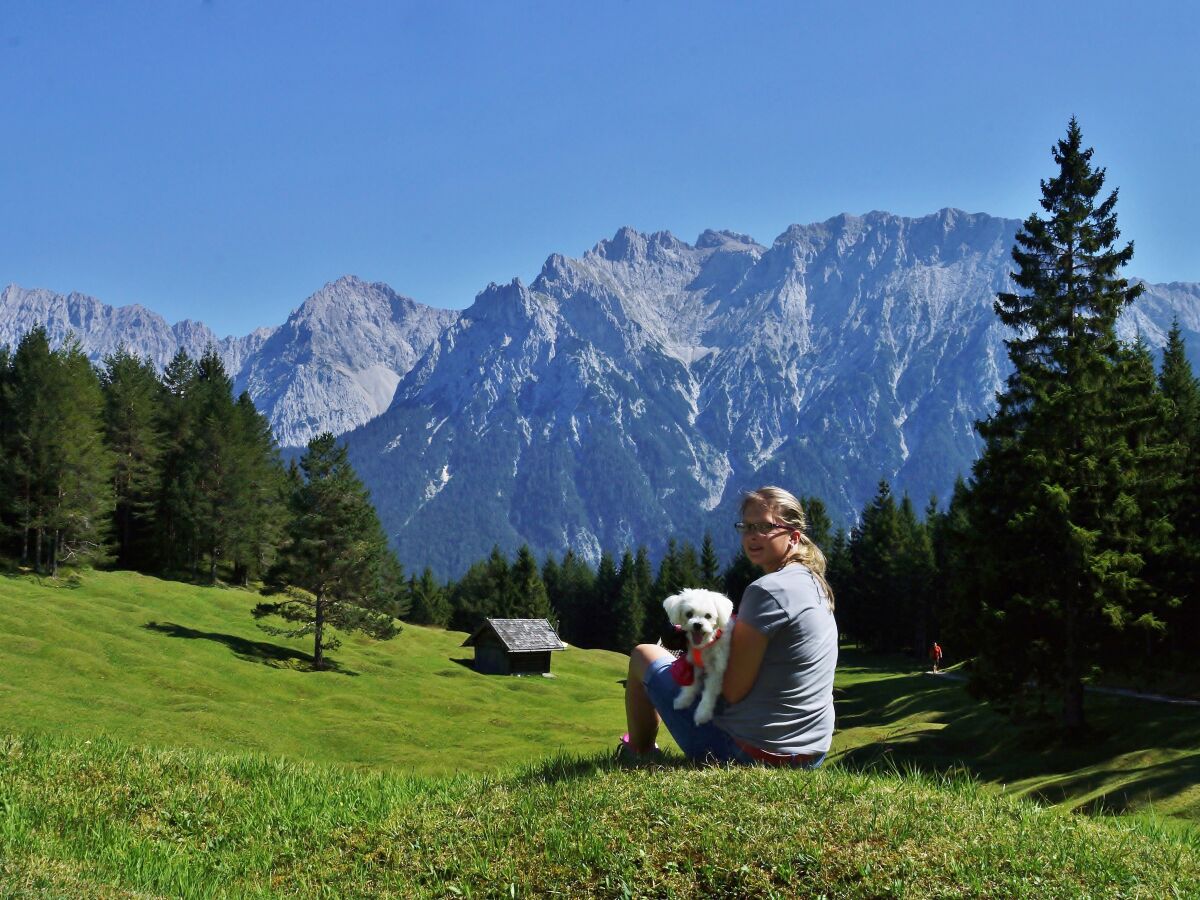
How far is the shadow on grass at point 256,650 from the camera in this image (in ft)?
188

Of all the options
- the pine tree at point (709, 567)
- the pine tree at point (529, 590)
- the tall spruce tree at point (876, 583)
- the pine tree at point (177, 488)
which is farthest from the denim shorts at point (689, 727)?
the pine tree at point (529, 590)

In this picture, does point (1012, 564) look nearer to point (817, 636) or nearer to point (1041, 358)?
point (1041, 358)

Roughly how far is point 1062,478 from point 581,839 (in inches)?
1273

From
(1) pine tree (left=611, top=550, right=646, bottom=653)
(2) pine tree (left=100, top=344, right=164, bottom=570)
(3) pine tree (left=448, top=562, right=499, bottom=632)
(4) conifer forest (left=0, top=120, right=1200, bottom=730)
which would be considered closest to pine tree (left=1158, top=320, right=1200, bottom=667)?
(4) conifer forest (left=0, top=120, right=1200, bottom=730)

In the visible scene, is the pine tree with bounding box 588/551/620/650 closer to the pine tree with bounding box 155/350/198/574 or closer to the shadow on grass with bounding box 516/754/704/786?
the pine tree with bounding box 155/350/198/574

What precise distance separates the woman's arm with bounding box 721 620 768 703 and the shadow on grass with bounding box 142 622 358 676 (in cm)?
5554

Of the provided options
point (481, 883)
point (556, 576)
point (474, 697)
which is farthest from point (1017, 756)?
point (556, 576)

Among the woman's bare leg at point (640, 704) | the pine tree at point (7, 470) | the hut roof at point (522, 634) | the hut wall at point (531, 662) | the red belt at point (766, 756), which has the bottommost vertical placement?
the hut wall at point (531, 662)

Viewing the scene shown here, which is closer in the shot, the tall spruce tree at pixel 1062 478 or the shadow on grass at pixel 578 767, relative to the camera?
the shadow on grass at pixel 578 767

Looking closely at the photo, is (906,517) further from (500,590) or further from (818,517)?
(500,590)

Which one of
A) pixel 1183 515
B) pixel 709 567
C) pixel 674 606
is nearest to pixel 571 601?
pixel 709 567

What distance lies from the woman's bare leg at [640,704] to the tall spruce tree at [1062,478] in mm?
28598

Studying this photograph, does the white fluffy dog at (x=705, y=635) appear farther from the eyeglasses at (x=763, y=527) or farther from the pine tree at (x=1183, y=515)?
the pine tree at (x=1183, y=515)

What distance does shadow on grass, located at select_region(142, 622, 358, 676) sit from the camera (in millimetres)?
57281
